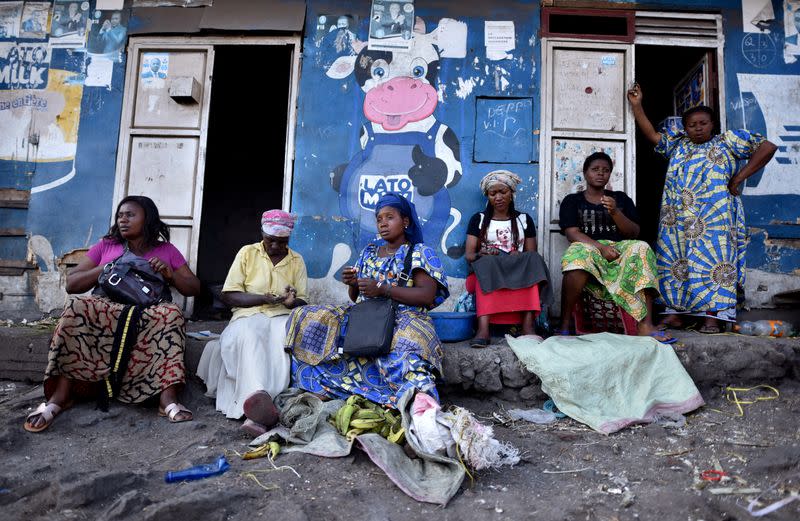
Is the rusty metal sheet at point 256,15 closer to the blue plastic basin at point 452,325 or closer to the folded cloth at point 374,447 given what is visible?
the blue plastic basin at point 452,325

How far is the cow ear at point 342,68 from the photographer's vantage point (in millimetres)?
5062

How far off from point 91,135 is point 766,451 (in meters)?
5.32

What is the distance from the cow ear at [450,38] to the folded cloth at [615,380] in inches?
106

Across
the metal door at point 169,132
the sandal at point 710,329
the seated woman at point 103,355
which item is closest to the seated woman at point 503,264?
the sandal at point 710,329

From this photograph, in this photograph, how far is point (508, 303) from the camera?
411 centimetres

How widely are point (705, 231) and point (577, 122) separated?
4.40ft

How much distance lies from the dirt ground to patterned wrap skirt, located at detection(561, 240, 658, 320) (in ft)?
2.61

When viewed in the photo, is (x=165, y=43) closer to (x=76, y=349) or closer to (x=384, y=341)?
(x=76, y=349)

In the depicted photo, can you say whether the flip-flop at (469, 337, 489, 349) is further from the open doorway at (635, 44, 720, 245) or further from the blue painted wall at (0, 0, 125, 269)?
the blue painted wall at (0, 0, 125, 269)

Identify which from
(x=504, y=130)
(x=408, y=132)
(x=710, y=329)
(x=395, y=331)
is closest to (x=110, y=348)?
(x=395, y=331)

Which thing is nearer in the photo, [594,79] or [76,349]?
[76,349]

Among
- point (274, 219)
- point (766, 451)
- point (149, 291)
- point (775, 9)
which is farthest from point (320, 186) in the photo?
point (775, 9)

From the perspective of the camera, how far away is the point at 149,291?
146 inches

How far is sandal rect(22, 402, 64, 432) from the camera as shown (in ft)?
10.6
